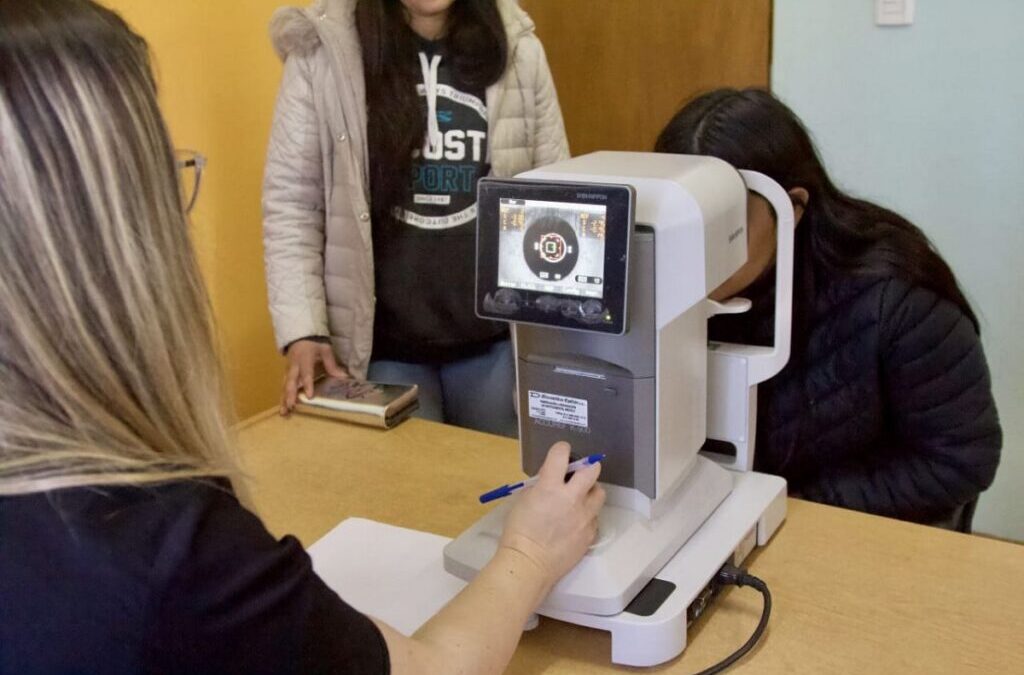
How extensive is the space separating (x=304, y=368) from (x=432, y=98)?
50 cm

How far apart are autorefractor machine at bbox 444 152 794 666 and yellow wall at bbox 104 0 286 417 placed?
1.22 metres

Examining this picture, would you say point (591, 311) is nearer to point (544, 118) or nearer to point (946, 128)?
point (544, 118)

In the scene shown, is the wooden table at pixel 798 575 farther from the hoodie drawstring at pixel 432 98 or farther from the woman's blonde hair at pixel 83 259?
the hoodie drawstring at pixel 432 98

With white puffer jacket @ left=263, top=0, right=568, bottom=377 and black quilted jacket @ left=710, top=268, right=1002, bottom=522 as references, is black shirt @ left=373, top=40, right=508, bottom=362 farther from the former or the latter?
black quilted jacket @ left=710, top=268, right=1002, bottom=522

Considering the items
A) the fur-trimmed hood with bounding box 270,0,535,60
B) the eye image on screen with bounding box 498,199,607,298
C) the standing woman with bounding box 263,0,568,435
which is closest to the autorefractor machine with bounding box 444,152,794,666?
the eye image on screen with bounding box 498,199,607,298

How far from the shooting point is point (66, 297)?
663 millimetres

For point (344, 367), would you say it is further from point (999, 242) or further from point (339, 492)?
point (999, 242)

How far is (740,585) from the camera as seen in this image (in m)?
1.02

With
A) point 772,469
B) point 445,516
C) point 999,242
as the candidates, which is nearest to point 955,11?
point 999,242

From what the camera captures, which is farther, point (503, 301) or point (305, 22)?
point (305, 22)

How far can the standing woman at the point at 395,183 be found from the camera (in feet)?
5.44

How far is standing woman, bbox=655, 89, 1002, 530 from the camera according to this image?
127 centimetres

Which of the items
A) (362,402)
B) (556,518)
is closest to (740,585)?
(556,518)

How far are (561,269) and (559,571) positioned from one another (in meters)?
0.28
